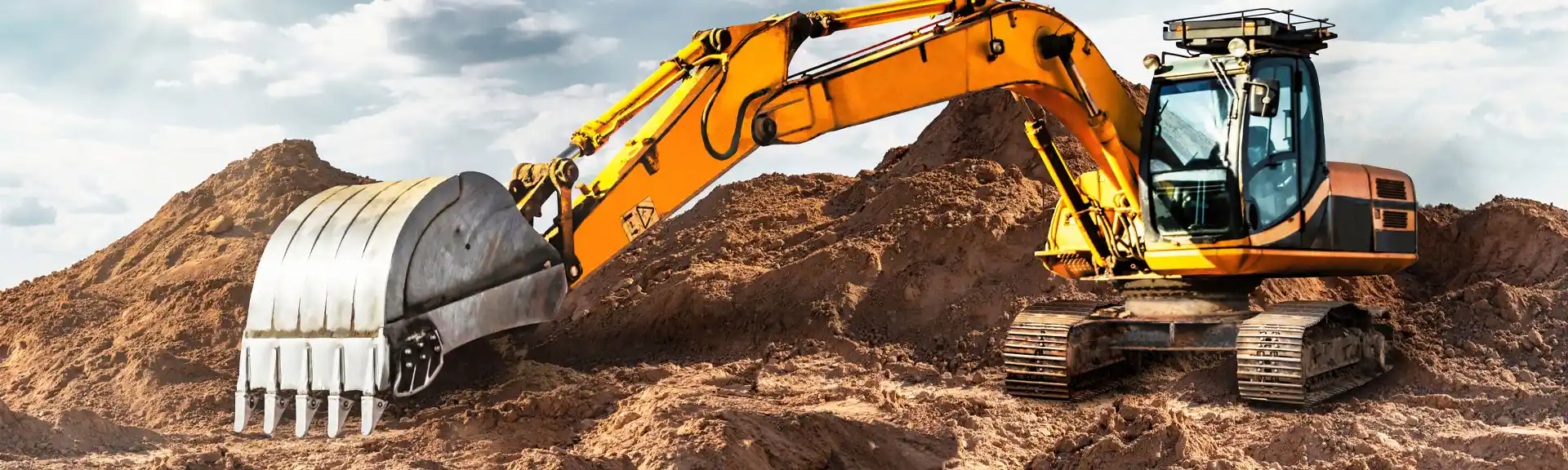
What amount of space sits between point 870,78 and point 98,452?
4.98 m

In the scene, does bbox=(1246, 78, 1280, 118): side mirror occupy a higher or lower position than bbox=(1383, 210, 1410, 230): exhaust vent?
higher

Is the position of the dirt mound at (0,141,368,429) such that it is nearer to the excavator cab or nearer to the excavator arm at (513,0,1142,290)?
the excavator arm at (513,0,1142,290)

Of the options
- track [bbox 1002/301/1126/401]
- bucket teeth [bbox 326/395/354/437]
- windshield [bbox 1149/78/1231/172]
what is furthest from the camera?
track [bbox 1002/301/1126/401]

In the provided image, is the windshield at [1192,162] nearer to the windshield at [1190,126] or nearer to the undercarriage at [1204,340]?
the windshield at [1190,126]

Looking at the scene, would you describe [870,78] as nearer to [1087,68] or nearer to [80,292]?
[1087,68]

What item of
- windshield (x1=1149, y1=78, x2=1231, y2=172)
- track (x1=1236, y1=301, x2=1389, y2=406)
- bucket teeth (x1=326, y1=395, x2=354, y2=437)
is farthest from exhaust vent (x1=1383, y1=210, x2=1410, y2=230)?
bucket teeth (x1=326, y1=395, x2=354, y2=437)

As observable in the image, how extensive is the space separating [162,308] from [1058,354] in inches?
310

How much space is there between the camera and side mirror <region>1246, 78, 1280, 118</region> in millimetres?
7188

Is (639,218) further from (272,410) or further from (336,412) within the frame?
(272,410)

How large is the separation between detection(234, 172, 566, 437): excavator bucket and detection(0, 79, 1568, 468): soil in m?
0.88

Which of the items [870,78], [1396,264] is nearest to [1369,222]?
[1396,264]

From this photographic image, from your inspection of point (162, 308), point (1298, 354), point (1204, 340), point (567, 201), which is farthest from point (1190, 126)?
point (162, 308)

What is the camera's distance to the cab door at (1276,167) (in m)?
7.38

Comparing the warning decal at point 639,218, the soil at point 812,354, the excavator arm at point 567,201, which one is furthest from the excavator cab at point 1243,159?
the warning decal at point 639,218
